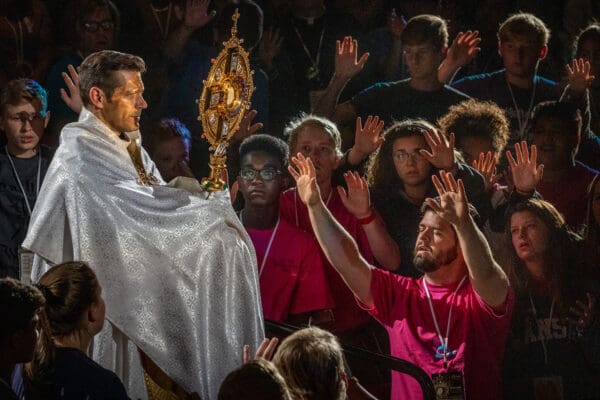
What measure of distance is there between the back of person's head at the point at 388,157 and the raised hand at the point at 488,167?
1.25ft

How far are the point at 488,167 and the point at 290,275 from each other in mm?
1523

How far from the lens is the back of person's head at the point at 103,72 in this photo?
5.92 m

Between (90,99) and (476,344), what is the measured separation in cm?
297

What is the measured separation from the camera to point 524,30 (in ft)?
26.3

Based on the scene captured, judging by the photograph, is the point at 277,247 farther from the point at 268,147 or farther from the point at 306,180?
the point at 268,147

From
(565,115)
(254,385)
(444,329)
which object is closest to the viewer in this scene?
(254,385)

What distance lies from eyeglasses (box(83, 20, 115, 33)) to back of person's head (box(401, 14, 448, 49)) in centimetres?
207

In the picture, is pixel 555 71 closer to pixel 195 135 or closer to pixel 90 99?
pixel 195 135

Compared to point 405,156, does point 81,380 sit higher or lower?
lower

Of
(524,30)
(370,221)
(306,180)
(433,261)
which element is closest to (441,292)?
(433,261)

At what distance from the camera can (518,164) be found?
307 inches

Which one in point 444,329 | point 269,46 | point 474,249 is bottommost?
point 444,329

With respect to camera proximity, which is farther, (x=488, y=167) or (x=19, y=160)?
(x=488, y=167)

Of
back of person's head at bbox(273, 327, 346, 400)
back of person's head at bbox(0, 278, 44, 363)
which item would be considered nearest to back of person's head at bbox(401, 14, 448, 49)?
back of person's head at bbox(273, 327, 346, 400)
